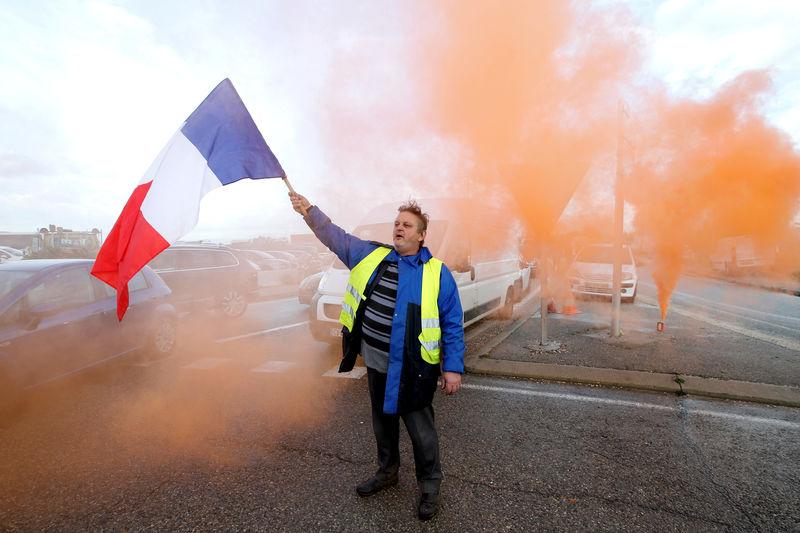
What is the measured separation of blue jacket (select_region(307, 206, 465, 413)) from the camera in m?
2.52

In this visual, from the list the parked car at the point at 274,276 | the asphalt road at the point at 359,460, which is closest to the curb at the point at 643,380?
the asphalt road at the point at 359,460

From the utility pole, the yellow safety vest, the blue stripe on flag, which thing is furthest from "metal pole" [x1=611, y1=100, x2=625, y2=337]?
the blue stripe on flag

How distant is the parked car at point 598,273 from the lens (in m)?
11.6

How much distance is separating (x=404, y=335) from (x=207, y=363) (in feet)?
14.7

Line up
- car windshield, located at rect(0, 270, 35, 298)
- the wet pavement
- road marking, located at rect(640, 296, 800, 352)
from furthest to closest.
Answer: road marking, located at rect(640, 296, 800, 352)
the wet pavement
car windshield, located at rect(0, 270, 35, 298)

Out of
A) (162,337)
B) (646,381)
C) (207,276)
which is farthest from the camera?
(207,276)

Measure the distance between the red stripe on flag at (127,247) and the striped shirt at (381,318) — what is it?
1676 mm

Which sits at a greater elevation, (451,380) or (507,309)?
(451,380)

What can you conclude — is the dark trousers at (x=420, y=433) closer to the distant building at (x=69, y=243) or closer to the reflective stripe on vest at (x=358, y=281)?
the reflective stripe on vest at (x=358, y=281)

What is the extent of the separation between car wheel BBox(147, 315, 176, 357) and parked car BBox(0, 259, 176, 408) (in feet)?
0.08

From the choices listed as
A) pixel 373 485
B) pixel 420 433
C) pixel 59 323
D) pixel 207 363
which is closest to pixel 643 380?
pixel 420 433

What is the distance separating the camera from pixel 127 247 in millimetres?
3156

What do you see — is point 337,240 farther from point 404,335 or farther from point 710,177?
point 710,177

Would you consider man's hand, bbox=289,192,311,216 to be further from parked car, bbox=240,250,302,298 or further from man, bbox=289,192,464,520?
parked car, bbox=240,250,302,298
